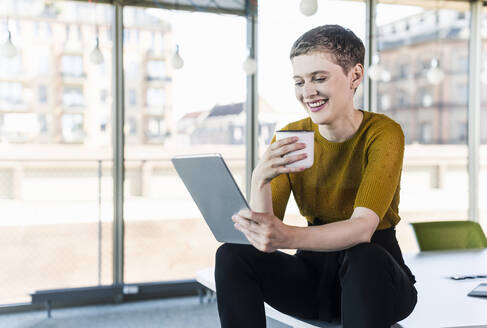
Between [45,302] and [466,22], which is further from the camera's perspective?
[466,22]

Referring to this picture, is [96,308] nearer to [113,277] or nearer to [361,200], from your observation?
[113,277]

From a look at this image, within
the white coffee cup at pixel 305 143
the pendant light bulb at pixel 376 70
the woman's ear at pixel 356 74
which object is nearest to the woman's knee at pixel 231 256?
the white coffee cup at pixel 305 143

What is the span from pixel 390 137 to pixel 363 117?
0.40ft

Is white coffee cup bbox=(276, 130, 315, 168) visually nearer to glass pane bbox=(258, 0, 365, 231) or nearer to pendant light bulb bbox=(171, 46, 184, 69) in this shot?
pendant light bulb bbox=(171, 46, 184, 69)

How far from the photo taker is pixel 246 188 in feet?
12.5

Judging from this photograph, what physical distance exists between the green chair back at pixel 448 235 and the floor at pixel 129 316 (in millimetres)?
984

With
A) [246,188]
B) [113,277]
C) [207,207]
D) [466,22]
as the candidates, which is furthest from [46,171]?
[466,22]

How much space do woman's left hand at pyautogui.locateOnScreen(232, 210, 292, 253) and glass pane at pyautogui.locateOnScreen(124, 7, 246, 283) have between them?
2.32 m

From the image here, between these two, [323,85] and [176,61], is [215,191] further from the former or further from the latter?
[176,61]

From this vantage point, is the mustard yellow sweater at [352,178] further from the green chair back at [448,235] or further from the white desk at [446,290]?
the green chair back at [448,235]

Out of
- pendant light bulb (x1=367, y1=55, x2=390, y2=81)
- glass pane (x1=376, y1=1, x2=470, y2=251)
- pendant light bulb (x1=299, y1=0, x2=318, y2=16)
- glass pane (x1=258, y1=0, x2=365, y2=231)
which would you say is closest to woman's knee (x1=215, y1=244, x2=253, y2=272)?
pendant light bulb (x1=299, y1=0, x2=318, y2=16)

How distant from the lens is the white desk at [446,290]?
120 centimetres

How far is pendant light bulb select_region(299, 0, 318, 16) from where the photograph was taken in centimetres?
251

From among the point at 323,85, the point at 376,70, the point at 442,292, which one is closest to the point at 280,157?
the point at 323,85
